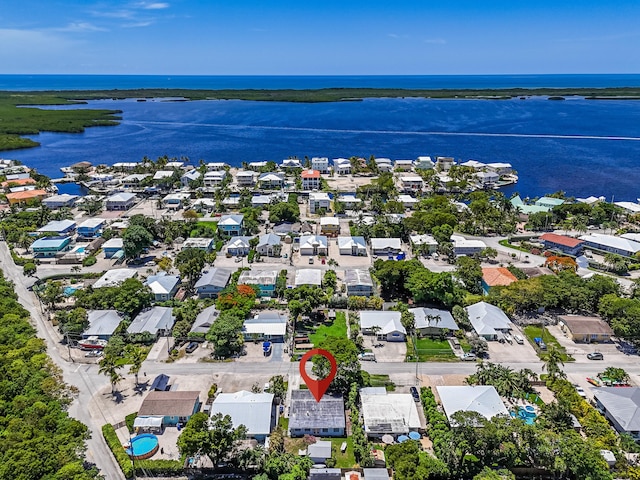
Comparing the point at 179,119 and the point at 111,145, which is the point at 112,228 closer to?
the point at 111,145

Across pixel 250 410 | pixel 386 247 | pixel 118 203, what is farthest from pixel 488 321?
pixel 118 203

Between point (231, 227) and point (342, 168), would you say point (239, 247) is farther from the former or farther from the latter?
point (342, 168)

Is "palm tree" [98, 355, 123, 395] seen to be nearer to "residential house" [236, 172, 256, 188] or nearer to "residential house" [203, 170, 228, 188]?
"residential house" [203, 170, 228, 188]

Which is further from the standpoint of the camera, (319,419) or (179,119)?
(179,119)

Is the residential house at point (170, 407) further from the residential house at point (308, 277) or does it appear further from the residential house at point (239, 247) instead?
the residential house at point (239, 247)

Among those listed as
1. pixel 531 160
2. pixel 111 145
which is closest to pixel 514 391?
pixel 531 160

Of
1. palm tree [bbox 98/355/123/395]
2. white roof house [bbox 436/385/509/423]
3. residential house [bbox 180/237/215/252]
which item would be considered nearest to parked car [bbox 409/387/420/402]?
white roof house [bbox 436/385/509/423]

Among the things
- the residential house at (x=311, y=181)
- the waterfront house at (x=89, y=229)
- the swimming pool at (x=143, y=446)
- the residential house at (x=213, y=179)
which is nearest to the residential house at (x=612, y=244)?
the residential house at (x=311, y=181)
